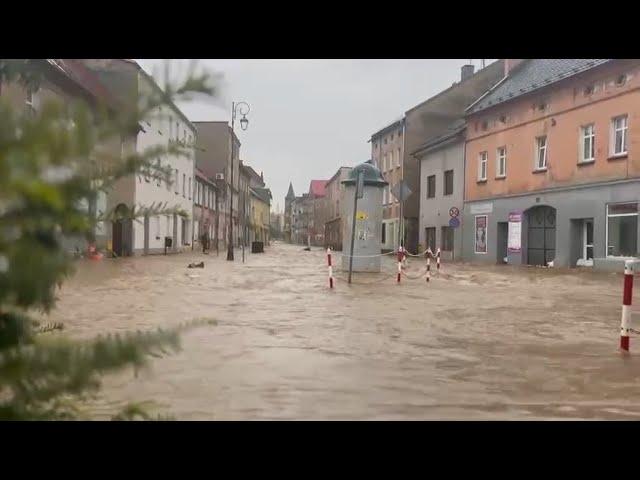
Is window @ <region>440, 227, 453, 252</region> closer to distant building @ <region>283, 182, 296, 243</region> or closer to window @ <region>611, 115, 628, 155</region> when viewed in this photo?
window @ <region>611, 115, 628, 155</region>

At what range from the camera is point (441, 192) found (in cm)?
3744

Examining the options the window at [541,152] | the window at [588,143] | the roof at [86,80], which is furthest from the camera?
the window at [541,152]

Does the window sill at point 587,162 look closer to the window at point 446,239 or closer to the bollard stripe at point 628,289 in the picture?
the window at point 446,239

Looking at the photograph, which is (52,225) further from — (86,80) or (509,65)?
(509,65)

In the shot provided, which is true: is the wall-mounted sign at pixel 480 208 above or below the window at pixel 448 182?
below

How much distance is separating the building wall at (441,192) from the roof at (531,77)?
322 centimetres

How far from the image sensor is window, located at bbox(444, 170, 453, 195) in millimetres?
36178

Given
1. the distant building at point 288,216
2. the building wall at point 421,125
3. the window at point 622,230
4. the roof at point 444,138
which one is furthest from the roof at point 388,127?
the distant building at point 288,216

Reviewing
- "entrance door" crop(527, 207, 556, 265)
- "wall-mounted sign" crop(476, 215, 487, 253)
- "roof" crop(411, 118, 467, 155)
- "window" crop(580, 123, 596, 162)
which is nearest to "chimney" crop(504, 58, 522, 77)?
"roof" crop(411, 118, 467, 155)

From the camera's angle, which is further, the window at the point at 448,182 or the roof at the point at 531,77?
the window at the point at 448,182

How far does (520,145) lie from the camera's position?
28.7m

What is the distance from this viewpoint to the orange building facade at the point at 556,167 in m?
21.9

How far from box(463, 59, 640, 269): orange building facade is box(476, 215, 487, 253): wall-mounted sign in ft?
0.16

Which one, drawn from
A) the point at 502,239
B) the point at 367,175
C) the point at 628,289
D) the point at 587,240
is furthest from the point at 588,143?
the point at 628,289
